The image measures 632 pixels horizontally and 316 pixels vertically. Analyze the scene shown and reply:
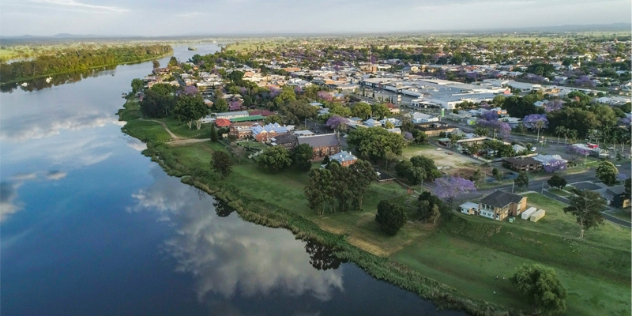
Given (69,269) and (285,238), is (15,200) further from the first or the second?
(285,238)

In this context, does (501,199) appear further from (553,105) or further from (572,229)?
(553,105)

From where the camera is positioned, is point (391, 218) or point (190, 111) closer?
point (391, 218)

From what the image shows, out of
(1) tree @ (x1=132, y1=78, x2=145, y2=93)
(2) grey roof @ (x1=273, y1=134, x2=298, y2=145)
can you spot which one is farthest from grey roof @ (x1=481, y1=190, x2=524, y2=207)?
(1) tree @ (x1=132, y1=78, x2=145, y2=93)

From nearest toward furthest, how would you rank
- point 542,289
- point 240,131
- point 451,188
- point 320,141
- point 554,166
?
1. point 542,289
2. point 451,188
3. point 554,166
4. point 320,141
5. point 240,131

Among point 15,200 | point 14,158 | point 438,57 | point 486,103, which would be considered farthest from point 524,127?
point 438,57

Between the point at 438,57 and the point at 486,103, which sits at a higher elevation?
the point at 438,57

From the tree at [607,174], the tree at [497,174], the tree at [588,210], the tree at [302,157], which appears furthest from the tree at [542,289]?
the tree at [302,157]

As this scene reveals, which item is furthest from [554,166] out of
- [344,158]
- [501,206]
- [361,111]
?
[361,111]
